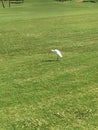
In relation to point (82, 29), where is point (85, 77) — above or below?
above

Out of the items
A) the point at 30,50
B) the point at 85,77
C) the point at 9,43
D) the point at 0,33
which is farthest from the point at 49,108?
the point at 0,33

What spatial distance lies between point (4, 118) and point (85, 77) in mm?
5364

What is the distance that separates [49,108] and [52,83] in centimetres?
300

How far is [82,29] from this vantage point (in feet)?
108

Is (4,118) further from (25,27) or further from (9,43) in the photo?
(25,27)

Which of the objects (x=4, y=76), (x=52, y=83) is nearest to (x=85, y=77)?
(x=52, y=83)

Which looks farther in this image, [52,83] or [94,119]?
[52,83]

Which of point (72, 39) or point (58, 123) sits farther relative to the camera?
point (72, 39)

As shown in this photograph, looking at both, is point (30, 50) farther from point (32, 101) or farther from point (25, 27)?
point (25, 27)

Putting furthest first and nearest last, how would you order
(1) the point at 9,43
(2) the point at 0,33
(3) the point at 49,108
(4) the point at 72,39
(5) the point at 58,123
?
(2) the point at 0,33 → (4) the point at 72,39 → (1) the point at 9,43 → (3) the point at 49,108 → (5) the point at 58,123

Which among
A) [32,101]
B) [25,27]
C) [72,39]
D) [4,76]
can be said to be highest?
[32,101]

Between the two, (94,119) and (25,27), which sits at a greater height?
(94,119)

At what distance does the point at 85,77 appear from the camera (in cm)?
1550

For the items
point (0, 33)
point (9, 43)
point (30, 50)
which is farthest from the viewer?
point (0, 33)
